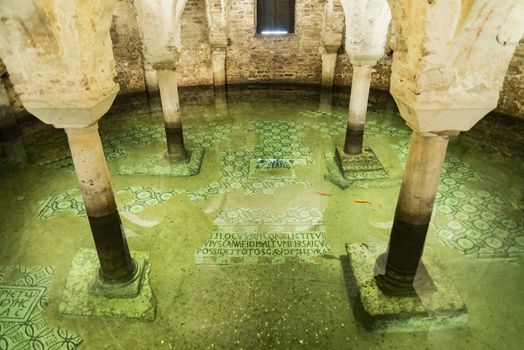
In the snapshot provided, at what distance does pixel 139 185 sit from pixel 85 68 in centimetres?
330

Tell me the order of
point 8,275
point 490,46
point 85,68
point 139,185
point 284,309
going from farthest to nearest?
point 139,185, point 8,275, point 284,309, point 85,68, point 490,46

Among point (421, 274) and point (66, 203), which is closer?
point (421, 274)

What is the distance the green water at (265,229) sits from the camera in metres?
3.43

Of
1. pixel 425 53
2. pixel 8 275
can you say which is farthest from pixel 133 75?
pixel 425 53

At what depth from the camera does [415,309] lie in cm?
338

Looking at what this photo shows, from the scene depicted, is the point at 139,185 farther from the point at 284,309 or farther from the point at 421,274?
the point at 421,274

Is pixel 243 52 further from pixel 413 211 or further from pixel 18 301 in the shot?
pixel 18 301

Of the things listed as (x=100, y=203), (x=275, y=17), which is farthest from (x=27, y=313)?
(x=275, y=17)

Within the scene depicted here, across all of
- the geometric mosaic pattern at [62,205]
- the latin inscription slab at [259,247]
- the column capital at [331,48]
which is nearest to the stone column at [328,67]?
the column capital at [331,48]

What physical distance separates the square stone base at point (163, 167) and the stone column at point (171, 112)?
153 mm

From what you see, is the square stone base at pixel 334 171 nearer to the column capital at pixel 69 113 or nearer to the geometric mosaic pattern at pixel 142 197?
the geometric mosaic pattern at pixel 142 197

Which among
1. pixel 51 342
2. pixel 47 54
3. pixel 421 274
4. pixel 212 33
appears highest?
pixel 47 54

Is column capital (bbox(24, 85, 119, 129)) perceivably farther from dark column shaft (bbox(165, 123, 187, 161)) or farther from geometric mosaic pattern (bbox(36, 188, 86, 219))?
dark column shaft (bbox(165, 123, 187, 161))

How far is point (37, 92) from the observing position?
271cm
